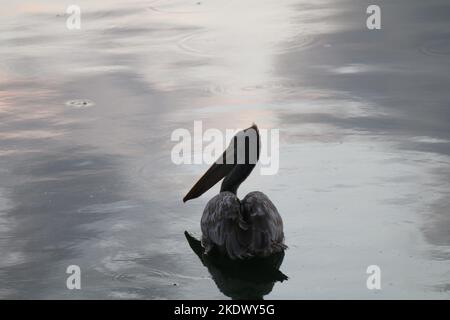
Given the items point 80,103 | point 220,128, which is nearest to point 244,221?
point 220,128

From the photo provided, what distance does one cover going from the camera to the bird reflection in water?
22.1 feet

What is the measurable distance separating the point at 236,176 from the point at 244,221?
0.56 meters

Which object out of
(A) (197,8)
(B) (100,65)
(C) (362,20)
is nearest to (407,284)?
(B) (100,65)

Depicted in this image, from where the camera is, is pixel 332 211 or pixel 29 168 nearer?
pixel 332 211

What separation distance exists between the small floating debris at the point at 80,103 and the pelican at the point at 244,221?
11.6 ft

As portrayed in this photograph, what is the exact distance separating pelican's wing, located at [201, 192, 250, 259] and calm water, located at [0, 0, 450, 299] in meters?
0.20

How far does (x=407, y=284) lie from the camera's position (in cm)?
664

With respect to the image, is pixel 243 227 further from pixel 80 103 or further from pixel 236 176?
pixel 80 103

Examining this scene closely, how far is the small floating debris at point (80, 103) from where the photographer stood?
10.9 m

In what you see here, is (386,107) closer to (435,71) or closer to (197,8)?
(435,71)

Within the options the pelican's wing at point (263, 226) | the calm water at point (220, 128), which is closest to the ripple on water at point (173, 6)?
the calm water at point (220, 128)

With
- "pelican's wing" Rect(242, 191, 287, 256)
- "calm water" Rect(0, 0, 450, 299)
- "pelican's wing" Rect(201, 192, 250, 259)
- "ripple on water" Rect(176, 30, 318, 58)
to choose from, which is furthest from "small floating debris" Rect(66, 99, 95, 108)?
"pelican's wing" Rect(242, 191, 287, 256)

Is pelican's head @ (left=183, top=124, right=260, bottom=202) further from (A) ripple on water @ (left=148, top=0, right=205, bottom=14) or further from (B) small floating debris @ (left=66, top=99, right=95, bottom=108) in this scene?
(A) ripple on water @ (left=148, top=0, right=205, bottom=14)

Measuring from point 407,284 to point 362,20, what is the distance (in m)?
7.94
